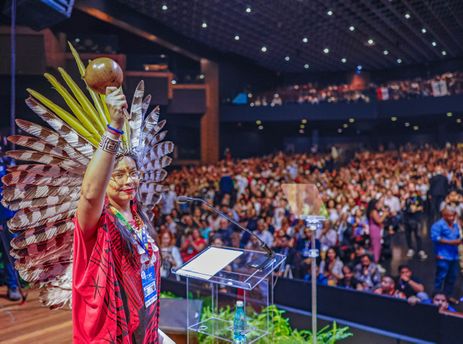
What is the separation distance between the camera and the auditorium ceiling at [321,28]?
12.3 m

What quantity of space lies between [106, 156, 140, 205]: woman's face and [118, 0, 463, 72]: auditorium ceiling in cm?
1078

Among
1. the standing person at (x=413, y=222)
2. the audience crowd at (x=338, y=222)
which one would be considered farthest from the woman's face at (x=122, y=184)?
the standing person at (x=413, y=222)

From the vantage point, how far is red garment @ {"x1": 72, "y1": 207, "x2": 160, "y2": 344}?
141cm

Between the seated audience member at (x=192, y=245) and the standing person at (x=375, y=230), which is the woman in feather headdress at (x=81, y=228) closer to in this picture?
the seated audience member at (x=192, y=245)

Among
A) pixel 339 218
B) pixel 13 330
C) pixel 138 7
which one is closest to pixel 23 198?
pixel 13 330

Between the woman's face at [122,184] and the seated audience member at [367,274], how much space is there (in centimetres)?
390

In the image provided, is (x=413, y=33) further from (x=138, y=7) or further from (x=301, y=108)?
(x=138, y=7)

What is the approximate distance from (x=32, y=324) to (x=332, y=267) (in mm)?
3316

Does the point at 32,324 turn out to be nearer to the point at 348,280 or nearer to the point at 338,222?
the point at 348,280

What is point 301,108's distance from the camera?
771 inches

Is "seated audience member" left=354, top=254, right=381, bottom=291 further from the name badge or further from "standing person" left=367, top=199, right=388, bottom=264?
the name badge

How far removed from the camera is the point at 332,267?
17.5 ft

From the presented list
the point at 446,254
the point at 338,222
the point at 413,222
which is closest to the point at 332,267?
the point at 446,254

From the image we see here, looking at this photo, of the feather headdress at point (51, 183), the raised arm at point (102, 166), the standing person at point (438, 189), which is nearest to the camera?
the raised arm at point (102, 166)
